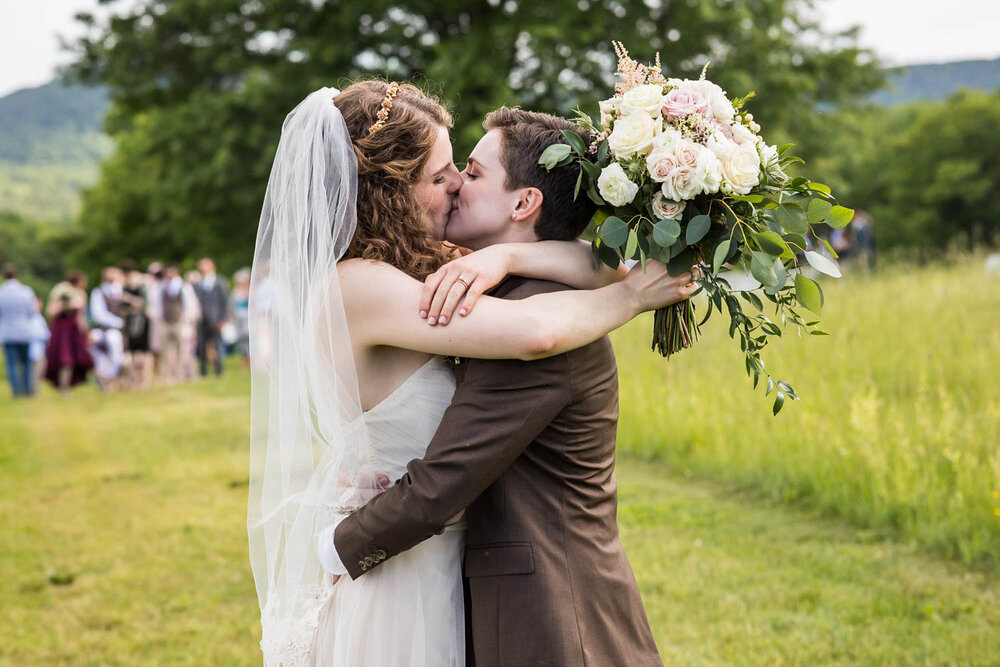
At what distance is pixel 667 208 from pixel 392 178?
2.84 ft

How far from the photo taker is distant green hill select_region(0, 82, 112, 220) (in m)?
117

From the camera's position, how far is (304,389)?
2832 mm

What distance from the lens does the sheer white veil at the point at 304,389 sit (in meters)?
2.75

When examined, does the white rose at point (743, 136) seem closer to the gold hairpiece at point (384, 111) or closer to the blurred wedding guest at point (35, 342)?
the gold hairpiece at point (384, 111)

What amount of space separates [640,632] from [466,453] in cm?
82

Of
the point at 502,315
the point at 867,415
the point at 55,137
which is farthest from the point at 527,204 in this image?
the point at 55,137

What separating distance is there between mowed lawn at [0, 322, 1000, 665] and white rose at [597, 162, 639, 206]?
10.5 ft

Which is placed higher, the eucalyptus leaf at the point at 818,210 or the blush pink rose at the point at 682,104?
the blush pink rose at the point at 682,104

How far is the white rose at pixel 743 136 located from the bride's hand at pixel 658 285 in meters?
0.37

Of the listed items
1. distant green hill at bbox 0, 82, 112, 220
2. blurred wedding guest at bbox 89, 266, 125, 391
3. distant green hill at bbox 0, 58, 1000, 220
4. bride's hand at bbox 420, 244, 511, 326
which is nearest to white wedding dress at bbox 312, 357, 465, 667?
bride's hand at bbox 420, 244, 511, 326

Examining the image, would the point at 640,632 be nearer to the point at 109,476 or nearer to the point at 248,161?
the point at 109,476

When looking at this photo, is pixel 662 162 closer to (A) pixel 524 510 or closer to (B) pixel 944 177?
(A) pixel 524 510

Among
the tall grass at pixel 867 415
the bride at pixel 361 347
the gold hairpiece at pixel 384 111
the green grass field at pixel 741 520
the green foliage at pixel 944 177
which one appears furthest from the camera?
the green foliage at pixel 944 177

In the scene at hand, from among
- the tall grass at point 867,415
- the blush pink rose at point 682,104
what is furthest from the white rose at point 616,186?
the tall grass at point 867,415
